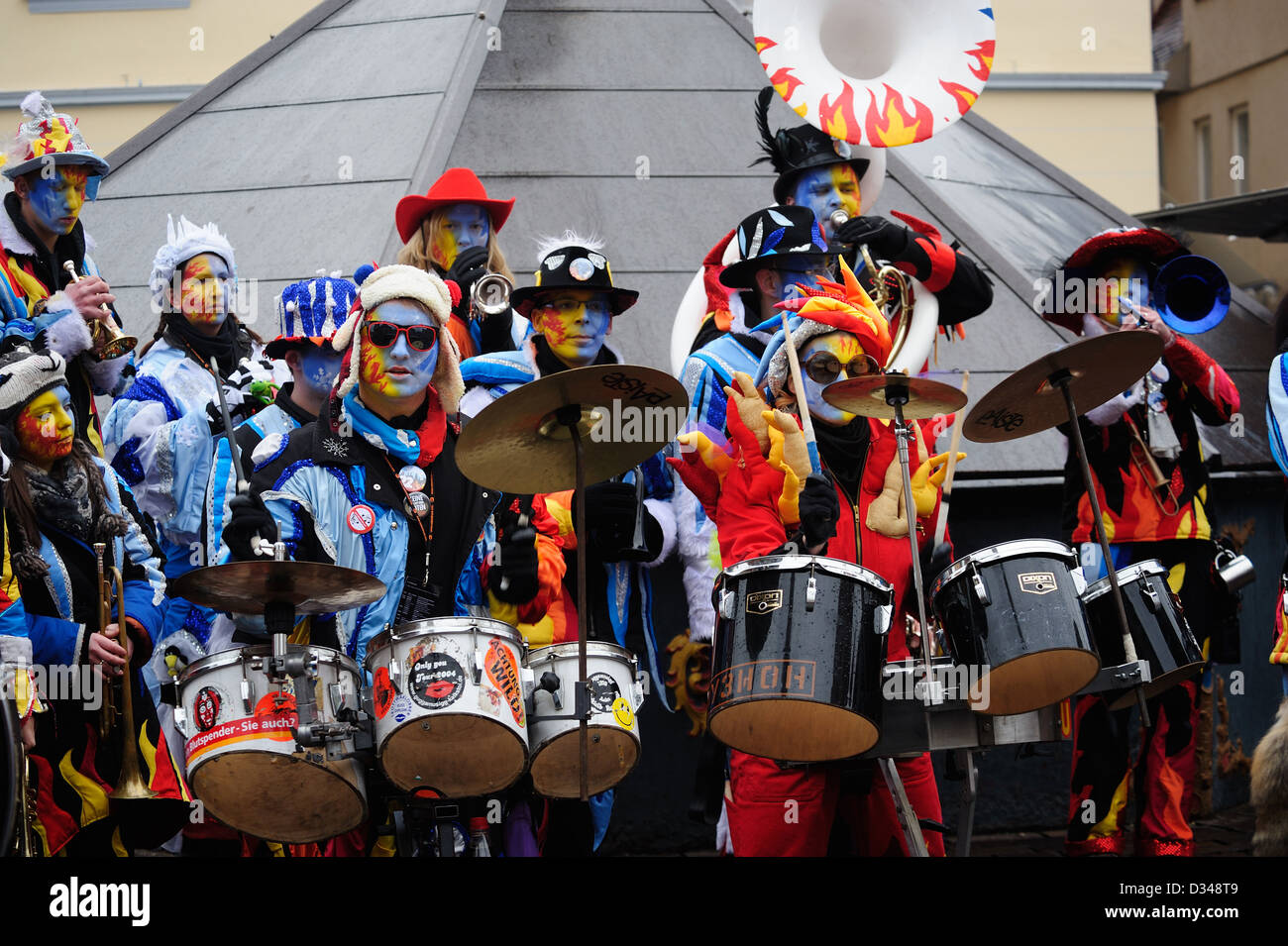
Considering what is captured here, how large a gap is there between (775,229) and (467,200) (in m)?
1.42

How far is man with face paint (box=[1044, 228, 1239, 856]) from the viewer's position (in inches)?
282

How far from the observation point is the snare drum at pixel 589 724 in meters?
5.28

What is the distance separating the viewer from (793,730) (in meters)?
5.36

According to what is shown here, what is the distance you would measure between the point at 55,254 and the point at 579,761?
311 cm

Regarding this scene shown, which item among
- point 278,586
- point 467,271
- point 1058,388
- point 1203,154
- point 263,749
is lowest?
point 263,749

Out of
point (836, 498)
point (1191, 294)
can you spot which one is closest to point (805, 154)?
point (1191, 294)

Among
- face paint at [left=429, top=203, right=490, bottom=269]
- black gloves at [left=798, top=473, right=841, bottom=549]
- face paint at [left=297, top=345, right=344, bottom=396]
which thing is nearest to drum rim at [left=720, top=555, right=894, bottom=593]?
black gloves at [left=798, top=473, right=841, bottom=549]

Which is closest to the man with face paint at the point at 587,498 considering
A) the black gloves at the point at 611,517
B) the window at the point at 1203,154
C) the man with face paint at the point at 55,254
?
the black gloves at the point at 611,517

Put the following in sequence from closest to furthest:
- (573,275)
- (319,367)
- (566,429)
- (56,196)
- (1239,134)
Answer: (566,429), (319,367), (56,196), (573,275), (1239,134)

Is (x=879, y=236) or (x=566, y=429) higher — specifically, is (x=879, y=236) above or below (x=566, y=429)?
above

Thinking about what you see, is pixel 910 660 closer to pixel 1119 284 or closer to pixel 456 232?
pixel 1119 284

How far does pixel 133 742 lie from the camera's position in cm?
596

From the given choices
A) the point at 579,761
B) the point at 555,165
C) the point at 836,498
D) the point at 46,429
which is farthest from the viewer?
the point at 555,165
